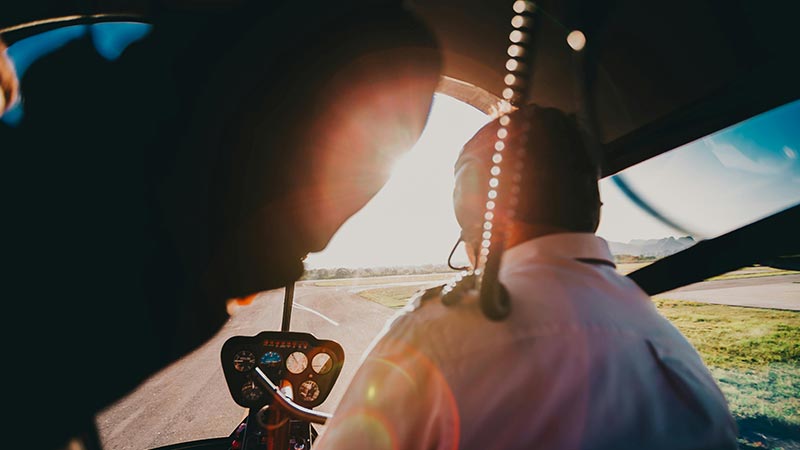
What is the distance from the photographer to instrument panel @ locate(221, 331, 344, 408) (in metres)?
1.46

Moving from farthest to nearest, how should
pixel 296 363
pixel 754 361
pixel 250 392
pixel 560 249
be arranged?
1. pixel 754 361
2. pixel 296 363
3. pixel 250 392
4. pixel 560 249

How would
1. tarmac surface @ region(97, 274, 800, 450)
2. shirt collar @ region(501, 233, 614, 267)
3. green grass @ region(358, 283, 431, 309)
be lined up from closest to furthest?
shirt collar @ region(501, 233, 614, 267)
tarmac surface @ region(97, 274, 800, 450)
green grass @ region(358, 283, 431, 309)

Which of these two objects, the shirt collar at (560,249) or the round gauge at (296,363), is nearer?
the shirt collar at (560,249)

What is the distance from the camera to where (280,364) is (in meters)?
1.55

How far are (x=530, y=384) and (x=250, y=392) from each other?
1399mm

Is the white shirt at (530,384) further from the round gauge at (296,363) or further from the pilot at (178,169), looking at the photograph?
the round gauge at (296,363)

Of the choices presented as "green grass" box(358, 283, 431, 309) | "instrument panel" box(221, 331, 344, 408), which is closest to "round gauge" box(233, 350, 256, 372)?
"instrument panel" box(221, 331, 344, 408)

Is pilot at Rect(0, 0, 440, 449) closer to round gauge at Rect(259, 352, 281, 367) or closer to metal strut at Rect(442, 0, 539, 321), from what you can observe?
round gauge at Rect(259, 352, 281, 367)

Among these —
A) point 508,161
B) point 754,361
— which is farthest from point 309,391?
point 754,361

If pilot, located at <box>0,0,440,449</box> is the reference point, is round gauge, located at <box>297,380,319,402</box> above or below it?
below

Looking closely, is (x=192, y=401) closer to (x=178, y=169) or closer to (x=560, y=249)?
(x=178, y=169)

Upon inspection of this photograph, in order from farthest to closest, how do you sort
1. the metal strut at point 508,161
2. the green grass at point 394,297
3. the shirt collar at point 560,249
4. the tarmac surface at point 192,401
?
the green grass at point 394,297
the tarmac surface at point 192,401
the shirt collar at point 560,249
the metal strut at point 508,161

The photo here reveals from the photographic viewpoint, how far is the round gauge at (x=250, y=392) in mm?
1467

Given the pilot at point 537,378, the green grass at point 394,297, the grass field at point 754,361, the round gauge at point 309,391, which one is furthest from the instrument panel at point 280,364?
the green grass at point 394,297
